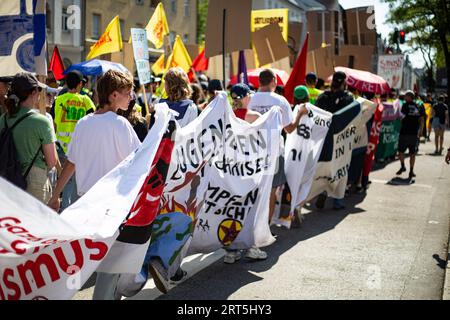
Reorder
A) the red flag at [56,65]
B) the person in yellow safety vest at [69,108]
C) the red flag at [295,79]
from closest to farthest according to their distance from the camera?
the person in yellow safety vest at [69,108] < the red flag at [295,79] < the red flag at [56,65]

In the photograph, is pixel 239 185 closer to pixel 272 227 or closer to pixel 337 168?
pixel 272 227

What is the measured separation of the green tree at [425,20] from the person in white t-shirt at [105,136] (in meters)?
48.4

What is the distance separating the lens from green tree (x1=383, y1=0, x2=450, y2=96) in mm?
49719

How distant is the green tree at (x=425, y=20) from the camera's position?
49.7 metres

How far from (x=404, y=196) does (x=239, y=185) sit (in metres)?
5.91

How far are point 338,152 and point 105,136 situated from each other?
5407mm

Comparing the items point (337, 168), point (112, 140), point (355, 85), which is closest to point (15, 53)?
point (112, 140)

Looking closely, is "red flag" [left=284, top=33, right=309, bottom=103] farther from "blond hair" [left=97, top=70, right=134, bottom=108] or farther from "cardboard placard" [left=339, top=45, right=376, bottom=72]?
"cardboard placard" [left=339, top=45, right=376, bottom=72]

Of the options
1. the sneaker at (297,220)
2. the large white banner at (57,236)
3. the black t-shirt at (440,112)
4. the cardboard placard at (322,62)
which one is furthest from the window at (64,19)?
the large white banner at (57,236)

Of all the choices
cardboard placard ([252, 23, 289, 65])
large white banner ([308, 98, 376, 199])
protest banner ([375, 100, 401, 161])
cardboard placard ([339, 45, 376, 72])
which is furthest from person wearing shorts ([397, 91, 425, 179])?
cardboard placard ([339, 45, 376, 72])

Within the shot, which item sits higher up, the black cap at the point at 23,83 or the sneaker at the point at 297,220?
the black cap at the point at 23,83

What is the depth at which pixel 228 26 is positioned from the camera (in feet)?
31.2

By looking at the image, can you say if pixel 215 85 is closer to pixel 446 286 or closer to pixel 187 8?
pixel 446 286

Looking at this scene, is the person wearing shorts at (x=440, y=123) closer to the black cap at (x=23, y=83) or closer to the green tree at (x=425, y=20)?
the black cap at (x=23, y=83)
